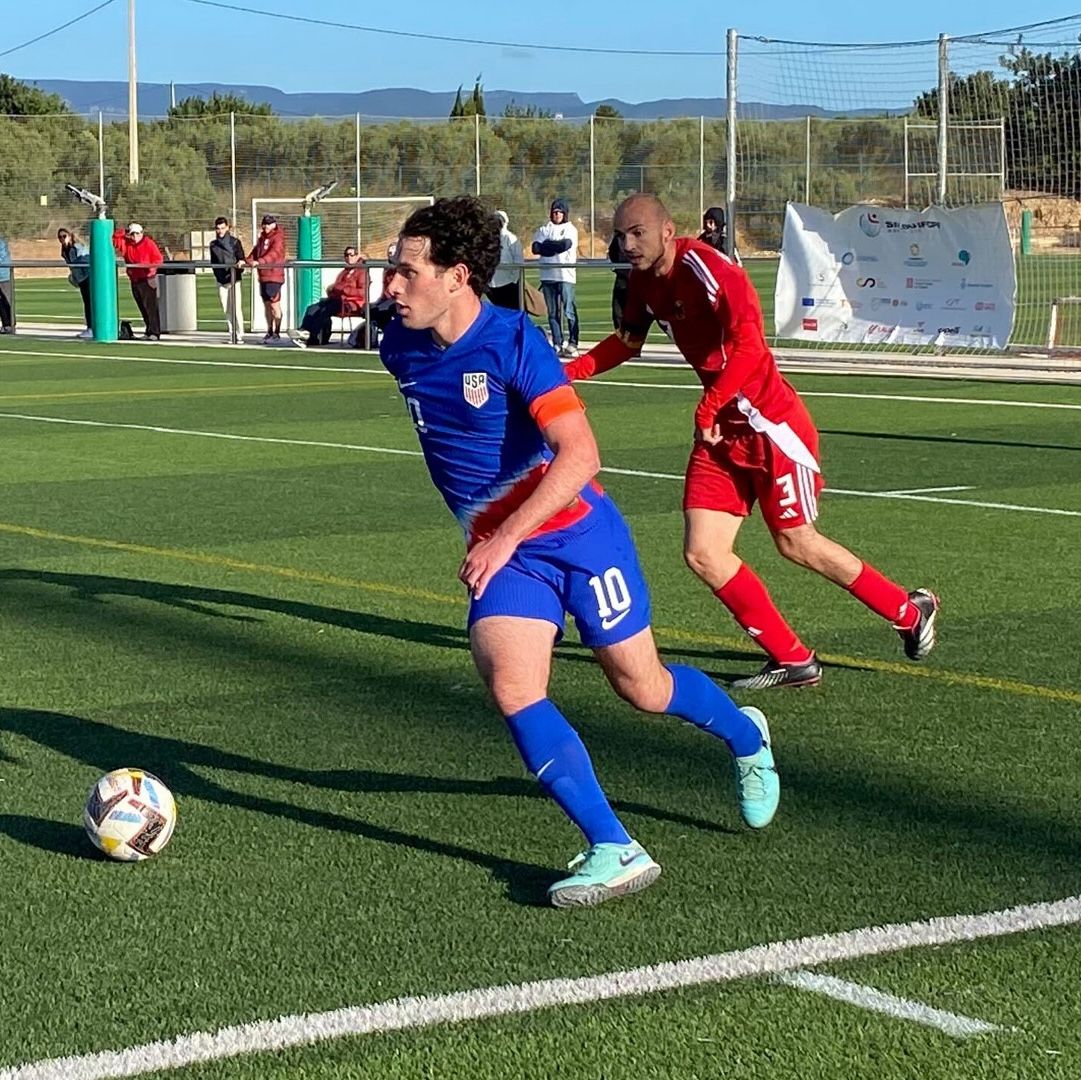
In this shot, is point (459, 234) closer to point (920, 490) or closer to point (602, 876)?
point (602, 876)

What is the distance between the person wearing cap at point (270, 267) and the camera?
1187 inches

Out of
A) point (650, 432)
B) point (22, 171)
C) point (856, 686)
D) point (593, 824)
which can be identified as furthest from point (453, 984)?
point (22, 171)

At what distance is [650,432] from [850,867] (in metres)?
12.1

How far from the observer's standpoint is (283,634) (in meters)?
8.64

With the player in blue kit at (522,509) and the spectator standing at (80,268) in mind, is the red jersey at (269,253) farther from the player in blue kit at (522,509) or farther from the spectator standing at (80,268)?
the player in blue kit at (522,509)

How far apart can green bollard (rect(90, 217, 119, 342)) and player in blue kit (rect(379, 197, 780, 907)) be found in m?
26.0

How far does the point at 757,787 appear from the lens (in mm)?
5590

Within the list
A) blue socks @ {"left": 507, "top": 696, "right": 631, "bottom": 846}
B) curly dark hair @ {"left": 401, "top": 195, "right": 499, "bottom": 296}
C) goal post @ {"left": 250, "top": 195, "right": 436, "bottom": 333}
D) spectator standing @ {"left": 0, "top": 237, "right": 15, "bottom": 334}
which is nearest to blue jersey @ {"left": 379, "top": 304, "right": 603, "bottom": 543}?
curly dark hair @ {"left": 401, "top": 195, "right": 499, "bottom": 296}

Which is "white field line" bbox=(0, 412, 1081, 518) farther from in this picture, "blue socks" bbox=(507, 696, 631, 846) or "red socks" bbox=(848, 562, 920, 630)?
"blue socks" bbox=(507, 696, 631, 846)

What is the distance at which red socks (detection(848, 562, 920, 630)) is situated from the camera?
7773 mm

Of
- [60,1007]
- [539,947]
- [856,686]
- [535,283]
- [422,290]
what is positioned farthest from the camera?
[535,283]

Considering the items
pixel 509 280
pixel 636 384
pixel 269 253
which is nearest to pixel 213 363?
pixel 509 280

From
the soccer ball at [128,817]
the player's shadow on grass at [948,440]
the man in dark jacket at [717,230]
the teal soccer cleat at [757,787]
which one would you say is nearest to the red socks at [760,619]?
the teal soccer cleat at [757,787]

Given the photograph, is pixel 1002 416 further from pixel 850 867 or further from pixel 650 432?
pixel 850 867
